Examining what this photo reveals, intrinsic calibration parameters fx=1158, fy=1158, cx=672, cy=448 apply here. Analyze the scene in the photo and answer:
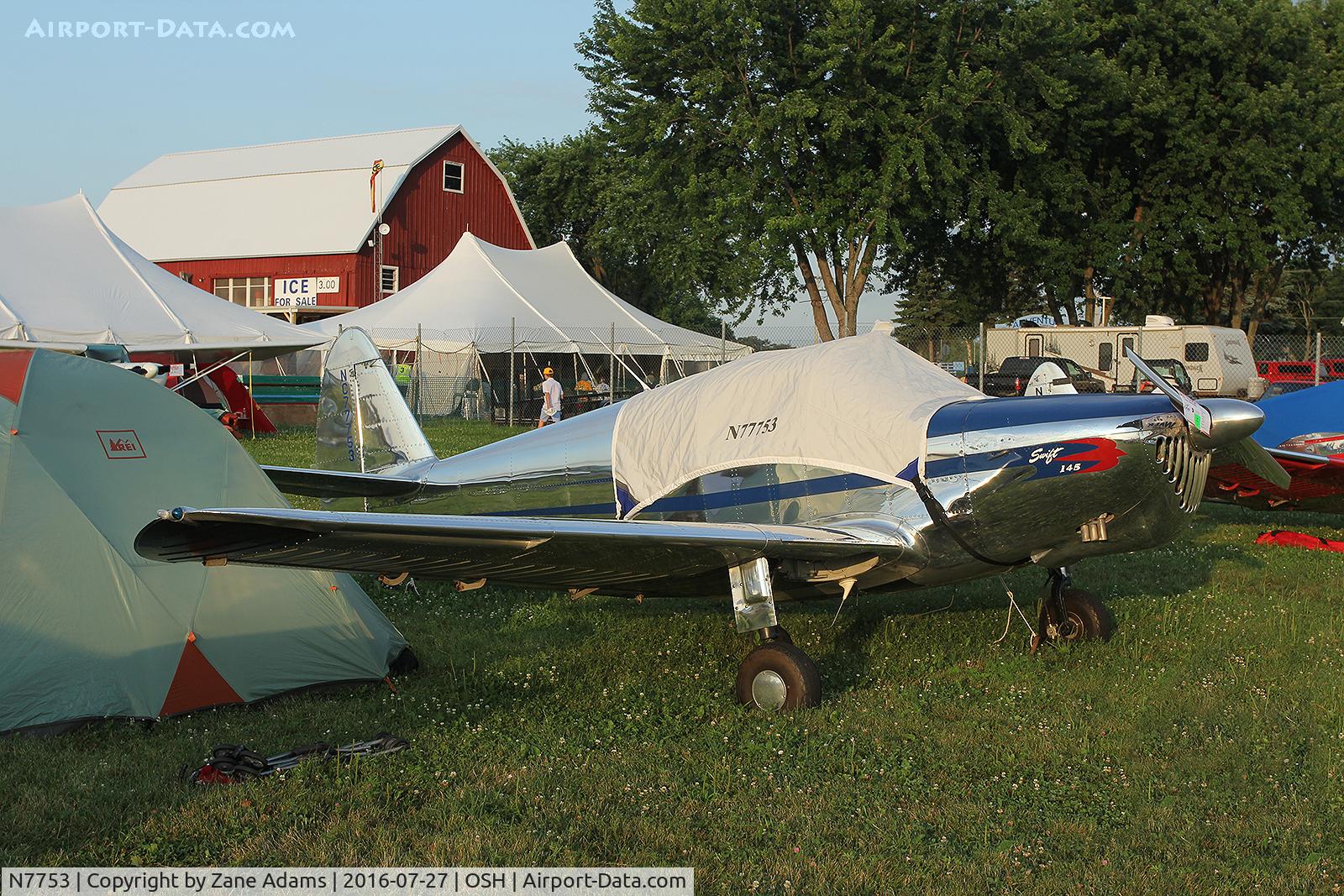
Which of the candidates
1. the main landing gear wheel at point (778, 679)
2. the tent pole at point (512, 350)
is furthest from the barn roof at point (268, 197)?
the main landing gear wheel at point (778, 679)

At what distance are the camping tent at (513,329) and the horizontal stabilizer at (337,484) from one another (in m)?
20.0

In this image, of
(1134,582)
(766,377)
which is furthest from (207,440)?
(1134,582)

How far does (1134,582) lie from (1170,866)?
5.58 meters

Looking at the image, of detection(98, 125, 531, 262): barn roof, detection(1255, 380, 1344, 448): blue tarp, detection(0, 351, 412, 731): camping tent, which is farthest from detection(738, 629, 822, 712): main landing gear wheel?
detection(98, 125, 531, 262): barn roof

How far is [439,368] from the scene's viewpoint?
29984 mm

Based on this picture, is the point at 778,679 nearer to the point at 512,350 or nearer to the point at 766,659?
the point at 766,659

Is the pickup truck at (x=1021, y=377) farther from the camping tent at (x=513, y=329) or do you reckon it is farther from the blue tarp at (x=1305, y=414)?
the blue tarp at (x=1305, y=414)

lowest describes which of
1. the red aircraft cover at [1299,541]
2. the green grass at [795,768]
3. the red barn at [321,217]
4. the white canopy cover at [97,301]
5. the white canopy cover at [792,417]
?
the red aircraft cover at [1299,541]

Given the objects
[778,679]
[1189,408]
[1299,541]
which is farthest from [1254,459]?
[1299,541]

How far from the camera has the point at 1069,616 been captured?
289 inches

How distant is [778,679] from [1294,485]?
740 cm

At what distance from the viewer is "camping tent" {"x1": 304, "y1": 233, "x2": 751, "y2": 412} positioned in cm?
2922

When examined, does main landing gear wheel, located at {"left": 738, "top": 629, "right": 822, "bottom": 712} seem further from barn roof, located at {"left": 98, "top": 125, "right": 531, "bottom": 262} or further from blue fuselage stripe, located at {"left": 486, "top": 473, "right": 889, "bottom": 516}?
barn roof, located at {"left": 98, "top": 125, "right": 531, "bottom": 262}

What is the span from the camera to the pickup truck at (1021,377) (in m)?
26.1
